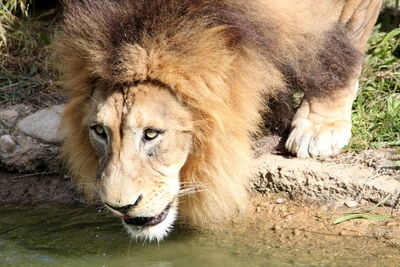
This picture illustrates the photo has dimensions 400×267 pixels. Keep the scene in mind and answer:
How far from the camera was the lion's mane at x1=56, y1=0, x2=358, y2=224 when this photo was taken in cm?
306

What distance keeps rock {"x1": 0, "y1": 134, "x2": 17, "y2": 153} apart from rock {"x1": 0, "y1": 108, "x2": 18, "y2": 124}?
7.5 inches

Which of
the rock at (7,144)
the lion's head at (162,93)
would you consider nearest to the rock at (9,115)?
the rock at (7,144)

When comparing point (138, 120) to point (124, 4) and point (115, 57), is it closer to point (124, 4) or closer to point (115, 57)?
point (115, 57)

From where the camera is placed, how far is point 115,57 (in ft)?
10.1

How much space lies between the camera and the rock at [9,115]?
4793 millimetres

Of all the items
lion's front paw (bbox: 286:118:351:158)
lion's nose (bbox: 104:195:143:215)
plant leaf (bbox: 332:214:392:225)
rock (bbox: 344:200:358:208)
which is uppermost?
lion's front paw (bbox: 286:118:351:158)

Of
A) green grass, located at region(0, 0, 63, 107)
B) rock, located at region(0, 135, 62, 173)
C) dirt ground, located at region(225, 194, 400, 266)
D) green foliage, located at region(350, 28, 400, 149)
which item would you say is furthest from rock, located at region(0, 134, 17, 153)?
green foliage, located at region(350, 28, 400, 149)

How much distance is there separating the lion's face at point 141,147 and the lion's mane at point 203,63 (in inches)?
2.7

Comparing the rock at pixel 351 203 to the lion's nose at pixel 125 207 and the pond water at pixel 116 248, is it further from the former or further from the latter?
the lion's nose at pixel 125 207

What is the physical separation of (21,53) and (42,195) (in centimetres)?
155

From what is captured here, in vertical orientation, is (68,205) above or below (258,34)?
below

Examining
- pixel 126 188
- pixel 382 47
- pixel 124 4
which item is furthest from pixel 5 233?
pixel 382 47

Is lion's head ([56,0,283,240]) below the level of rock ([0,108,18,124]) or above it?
above

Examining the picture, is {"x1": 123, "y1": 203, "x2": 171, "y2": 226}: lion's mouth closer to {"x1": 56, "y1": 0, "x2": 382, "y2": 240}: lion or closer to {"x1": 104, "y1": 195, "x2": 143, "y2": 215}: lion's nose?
{"x1": 56, "y1": 0, "x2": 382, "y2": 240}: lion
